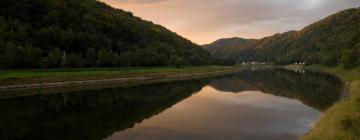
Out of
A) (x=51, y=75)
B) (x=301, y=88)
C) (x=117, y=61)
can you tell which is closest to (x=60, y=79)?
(x=51, y=75)

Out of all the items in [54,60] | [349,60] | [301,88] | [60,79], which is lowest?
[301,88]

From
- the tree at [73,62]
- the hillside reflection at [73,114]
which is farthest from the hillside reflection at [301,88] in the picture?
the tree at [73,62]

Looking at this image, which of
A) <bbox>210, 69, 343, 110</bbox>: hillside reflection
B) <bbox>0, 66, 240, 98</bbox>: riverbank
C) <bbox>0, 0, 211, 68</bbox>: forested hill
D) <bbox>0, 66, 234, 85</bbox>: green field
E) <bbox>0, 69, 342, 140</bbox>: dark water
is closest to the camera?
<bbox>0, 69, 342, 140</bbox>: dark water

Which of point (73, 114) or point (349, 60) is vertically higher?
point (349, 60)

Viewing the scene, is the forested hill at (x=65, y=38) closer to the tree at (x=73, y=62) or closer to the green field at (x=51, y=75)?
the tree at (x=73, y=62)

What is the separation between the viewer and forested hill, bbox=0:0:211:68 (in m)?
74.4

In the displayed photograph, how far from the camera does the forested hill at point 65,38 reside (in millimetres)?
74438

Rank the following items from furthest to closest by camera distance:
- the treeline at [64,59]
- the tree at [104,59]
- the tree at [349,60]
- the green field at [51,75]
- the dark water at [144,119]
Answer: the tree at [104,59], the tree at [349,60], the treeline at [64,59], the green field at [51,75], the dark water at [144,119]

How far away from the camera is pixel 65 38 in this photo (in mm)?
102250

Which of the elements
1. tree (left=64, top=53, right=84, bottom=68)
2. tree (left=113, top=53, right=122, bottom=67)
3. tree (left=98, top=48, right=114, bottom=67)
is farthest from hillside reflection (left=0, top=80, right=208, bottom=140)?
tree (left=113, top=53, right=122, bottom=67)

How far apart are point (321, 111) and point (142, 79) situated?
54967 millimetres

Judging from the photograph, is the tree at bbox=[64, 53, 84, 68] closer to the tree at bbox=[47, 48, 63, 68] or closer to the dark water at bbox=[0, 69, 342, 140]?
the tree at bbox=[47, 48, 63, 68]

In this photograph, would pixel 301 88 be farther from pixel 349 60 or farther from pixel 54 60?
pixel 54 60

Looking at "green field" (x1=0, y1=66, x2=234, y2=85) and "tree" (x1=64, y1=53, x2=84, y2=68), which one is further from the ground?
"tree" (x1=64, y1=53, x2=84, y2=68)
